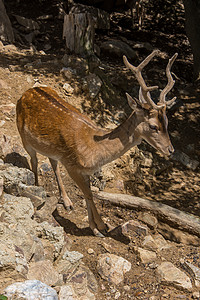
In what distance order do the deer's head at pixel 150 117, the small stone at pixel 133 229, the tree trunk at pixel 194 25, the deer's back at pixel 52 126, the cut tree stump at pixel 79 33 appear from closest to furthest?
the deer's head at pixel 150 117
the deer's back at pixel 52 126
the small stone at pixel 133 229
the cut tree stump at pixel 79 33
the tree trunk at pixel 194 25

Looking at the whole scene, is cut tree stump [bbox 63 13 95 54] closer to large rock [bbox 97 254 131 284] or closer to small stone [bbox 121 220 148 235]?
small stone [bbox 121 220 148 235]

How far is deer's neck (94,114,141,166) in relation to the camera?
5.10 metres

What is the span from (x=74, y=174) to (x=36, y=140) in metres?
0.78

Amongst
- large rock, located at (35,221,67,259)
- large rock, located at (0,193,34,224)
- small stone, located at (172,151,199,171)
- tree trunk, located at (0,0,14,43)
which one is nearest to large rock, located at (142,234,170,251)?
large rock, located at (35,221,67,259)

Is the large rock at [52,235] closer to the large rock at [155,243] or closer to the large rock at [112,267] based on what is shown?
the large rock at [112,267]

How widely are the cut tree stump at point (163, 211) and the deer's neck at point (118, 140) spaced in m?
1.14

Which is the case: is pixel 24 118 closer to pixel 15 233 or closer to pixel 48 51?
pixel 15 233

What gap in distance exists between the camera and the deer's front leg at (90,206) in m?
5.44

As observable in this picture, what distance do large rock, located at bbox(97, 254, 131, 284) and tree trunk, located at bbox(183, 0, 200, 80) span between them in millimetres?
7190

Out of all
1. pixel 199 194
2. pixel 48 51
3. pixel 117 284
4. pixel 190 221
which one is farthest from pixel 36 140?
pixel 48 51

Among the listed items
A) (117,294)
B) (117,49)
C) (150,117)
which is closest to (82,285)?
(117,294)

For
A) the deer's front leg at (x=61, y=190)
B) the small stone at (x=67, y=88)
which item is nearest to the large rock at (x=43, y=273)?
the deer's front leg at (x=61, y=190)

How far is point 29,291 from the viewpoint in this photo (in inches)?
125

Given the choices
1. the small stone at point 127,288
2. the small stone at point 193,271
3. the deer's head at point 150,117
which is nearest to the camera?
the small stone at point 127,288
